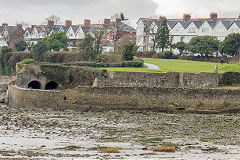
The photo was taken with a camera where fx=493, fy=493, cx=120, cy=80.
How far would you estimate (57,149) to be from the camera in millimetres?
21859

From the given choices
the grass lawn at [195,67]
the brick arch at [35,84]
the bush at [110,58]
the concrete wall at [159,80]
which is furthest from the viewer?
the bush at [110,58]

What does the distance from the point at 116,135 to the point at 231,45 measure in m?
43.7

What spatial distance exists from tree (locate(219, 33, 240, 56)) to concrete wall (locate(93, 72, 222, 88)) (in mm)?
25565

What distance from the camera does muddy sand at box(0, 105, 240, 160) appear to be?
2095cm

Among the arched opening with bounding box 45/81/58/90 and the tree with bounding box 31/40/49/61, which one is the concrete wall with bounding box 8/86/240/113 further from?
the tree with bounding box 31/40/49/61

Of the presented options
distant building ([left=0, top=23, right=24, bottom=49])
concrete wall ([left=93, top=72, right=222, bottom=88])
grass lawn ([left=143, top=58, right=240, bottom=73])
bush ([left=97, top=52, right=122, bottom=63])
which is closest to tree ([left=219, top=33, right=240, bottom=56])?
grass lawn ([left=143, top=58, right=240, bottom=73])

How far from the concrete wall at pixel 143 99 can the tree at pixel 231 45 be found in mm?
31071

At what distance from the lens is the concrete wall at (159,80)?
4147cm

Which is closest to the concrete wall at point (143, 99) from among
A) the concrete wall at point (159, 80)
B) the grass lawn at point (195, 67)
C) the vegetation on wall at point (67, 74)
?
the concrete wall at point (159, 80)

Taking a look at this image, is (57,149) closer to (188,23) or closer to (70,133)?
(70,133)

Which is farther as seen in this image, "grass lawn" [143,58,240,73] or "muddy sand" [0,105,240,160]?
"grass lawn" [143,58,240,73]

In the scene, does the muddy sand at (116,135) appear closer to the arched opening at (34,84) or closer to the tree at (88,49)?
the arched opening at (34,84)

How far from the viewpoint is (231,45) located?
66.4m

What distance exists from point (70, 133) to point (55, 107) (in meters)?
11.3
